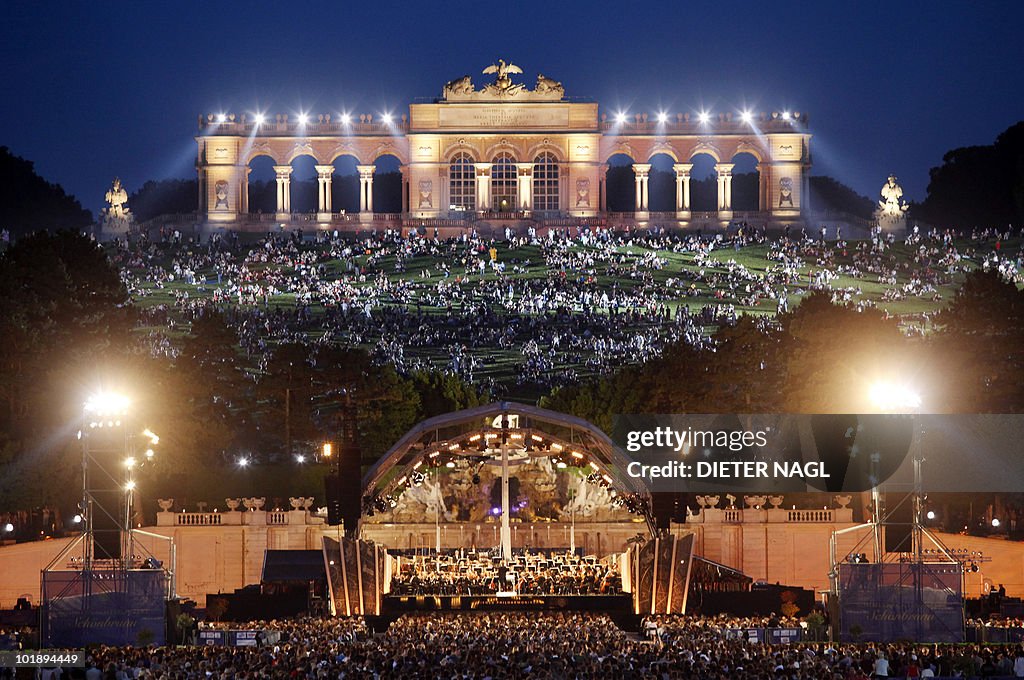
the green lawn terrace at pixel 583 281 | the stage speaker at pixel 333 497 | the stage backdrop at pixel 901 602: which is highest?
the green lawn terrace at pixel 583 281

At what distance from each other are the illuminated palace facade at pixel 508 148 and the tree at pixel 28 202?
1190 cm

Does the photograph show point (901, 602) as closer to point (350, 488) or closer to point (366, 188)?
point (350, 488)

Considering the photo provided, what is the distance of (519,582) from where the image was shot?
5459 cm

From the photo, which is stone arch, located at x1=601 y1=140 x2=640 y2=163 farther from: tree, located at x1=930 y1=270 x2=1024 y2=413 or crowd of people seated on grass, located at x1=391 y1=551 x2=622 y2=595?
crowd of people seated on grass, located at x1=391 y1=551 x2=622 y2=595

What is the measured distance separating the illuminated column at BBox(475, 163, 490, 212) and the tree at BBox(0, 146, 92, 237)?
25.1 m

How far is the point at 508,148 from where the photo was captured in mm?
134250

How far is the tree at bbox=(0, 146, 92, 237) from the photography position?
443 feet

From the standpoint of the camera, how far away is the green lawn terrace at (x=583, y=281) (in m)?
92.5

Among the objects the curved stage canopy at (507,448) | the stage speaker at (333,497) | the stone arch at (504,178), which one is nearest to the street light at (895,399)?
the curved stage canopy at (507,448)

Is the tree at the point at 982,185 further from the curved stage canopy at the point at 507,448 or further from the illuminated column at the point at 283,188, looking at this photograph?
the curved stage canopy at the point at 507,448

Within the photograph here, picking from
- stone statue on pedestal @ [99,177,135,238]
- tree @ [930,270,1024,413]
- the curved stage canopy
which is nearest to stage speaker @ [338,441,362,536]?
the curved stage canopy

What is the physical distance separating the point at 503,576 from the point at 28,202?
90.5 metres

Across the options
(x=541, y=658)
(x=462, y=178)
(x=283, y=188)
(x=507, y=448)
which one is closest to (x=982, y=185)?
(x=462, y=178)

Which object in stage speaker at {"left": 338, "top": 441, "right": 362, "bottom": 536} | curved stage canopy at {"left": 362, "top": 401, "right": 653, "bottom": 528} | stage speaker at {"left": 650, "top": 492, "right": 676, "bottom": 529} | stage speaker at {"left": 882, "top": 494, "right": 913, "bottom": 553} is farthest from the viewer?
curved stage canopy at {"left": 362, "top": 401, "right": 653, "bottom": 528}
